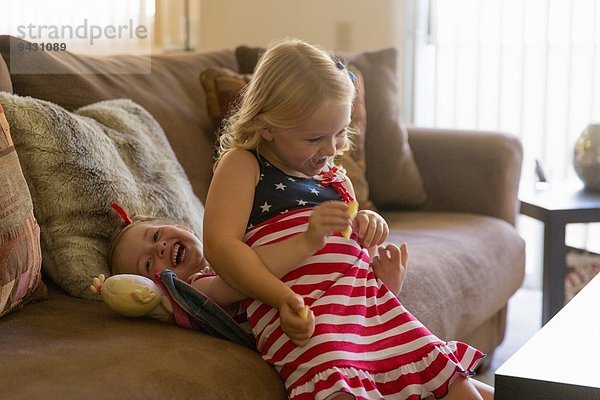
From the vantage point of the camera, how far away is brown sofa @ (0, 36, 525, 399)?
4.48ft

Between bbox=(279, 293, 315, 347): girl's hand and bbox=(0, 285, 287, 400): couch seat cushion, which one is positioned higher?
bbox=(279, 293, 315, 347): girl's hand

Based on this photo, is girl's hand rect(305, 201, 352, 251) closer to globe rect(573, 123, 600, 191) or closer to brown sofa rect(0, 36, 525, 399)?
brown sofa rect(0, 36, 525, 399)

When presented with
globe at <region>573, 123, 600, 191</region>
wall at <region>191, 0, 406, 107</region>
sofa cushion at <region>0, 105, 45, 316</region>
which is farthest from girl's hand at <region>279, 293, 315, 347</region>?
wall at <region>191, 0, 406, 107</region>

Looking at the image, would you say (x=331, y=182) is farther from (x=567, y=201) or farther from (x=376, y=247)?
(x=567, y=201)

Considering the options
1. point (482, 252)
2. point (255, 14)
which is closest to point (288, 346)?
point (482, 252)

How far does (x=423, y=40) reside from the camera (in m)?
4.00

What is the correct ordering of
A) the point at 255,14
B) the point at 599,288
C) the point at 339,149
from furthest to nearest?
the point at 255,14 → the point at 599,288 → the point at 339,149

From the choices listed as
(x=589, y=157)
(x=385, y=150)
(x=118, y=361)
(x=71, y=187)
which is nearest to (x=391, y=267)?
(x=118, y=361)

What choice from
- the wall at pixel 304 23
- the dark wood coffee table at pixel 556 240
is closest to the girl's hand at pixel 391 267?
the dark wood coffee table at pixel 556 240

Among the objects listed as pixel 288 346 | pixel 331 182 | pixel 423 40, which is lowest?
pixel 288 346

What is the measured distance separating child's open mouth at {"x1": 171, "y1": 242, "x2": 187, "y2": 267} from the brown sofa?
152mm

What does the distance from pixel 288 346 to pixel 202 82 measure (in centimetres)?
121

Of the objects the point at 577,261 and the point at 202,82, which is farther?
the point at 577,261

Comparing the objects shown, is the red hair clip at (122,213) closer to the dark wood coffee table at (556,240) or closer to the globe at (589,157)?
the dark wood coffee table at (556,240)
